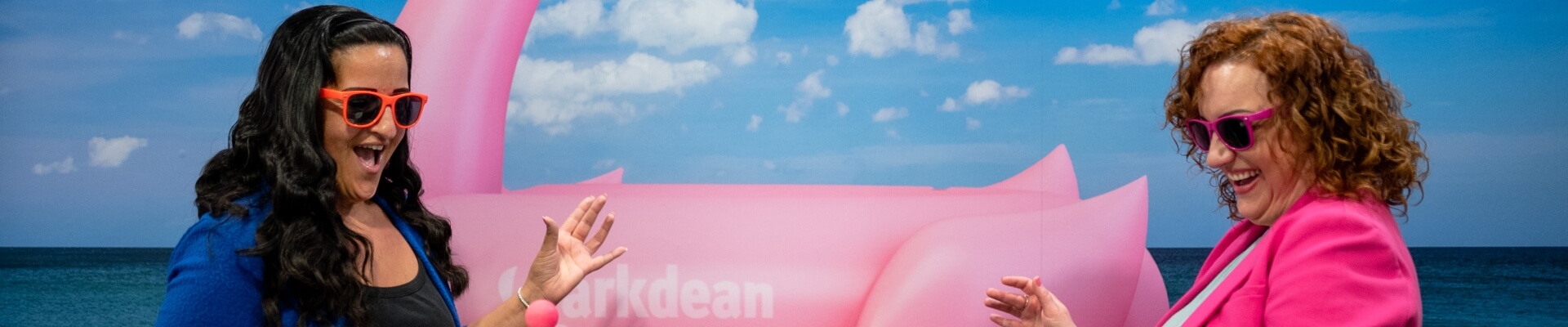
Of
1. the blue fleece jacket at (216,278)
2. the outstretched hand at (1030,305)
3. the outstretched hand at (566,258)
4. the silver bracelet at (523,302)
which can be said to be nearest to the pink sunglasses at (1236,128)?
the outstretched hand at (1030,305)

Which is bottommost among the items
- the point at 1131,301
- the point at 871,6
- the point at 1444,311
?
the point at 1444,311

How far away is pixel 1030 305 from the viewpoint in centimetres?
176

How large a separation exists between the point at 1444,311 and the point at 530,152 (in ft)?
50.7

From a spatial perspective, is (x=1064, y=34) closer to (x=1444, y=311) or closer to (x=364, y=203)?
(x=364, y=203)

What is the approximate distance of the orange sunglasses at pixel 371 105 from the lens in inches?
54.9

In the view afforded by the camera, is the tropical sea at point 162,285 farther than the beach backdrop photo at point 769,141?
Yes

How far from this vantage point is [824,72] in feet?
10.3

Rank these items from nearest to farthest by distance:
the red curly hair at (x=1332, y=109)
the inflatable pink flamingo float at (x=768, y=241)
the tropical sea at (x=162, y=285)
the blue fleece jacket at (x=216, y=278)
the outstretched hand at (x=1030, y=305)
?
the blue fleece jacket at (x=216, y=278), the red curly hair at (x=1332, y=109), the outstretched hand at (x=1030, y=305), the inflatable pink flamingo float at (x=768, y=241), the tropical sea at (x=162, y=285)

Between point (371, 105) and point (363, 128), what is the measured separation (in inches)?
1.3

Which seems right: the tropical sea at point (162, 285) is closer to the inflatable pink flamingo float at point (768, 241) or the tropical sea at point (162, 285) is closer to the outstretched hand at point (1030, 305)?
the inflatable pink flamingo float at point (768, 241)

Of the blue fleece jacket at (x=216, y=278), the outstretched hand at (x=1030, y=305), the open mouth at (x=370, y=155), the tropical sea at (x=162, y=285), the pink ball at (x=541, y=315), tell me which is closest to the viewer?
the blue fleece jacket at (x=216, y=278)

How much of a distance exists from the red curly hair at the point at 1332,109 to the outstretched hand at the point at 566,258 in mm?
957

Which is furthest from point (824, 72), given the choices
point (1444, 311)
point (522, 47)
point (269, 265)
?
point (1444, 311)

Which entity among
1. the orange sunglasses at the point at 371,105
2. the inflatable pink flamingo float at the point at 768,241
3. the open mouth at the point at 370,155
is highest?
the orange sunglasses at the point at 371,105
